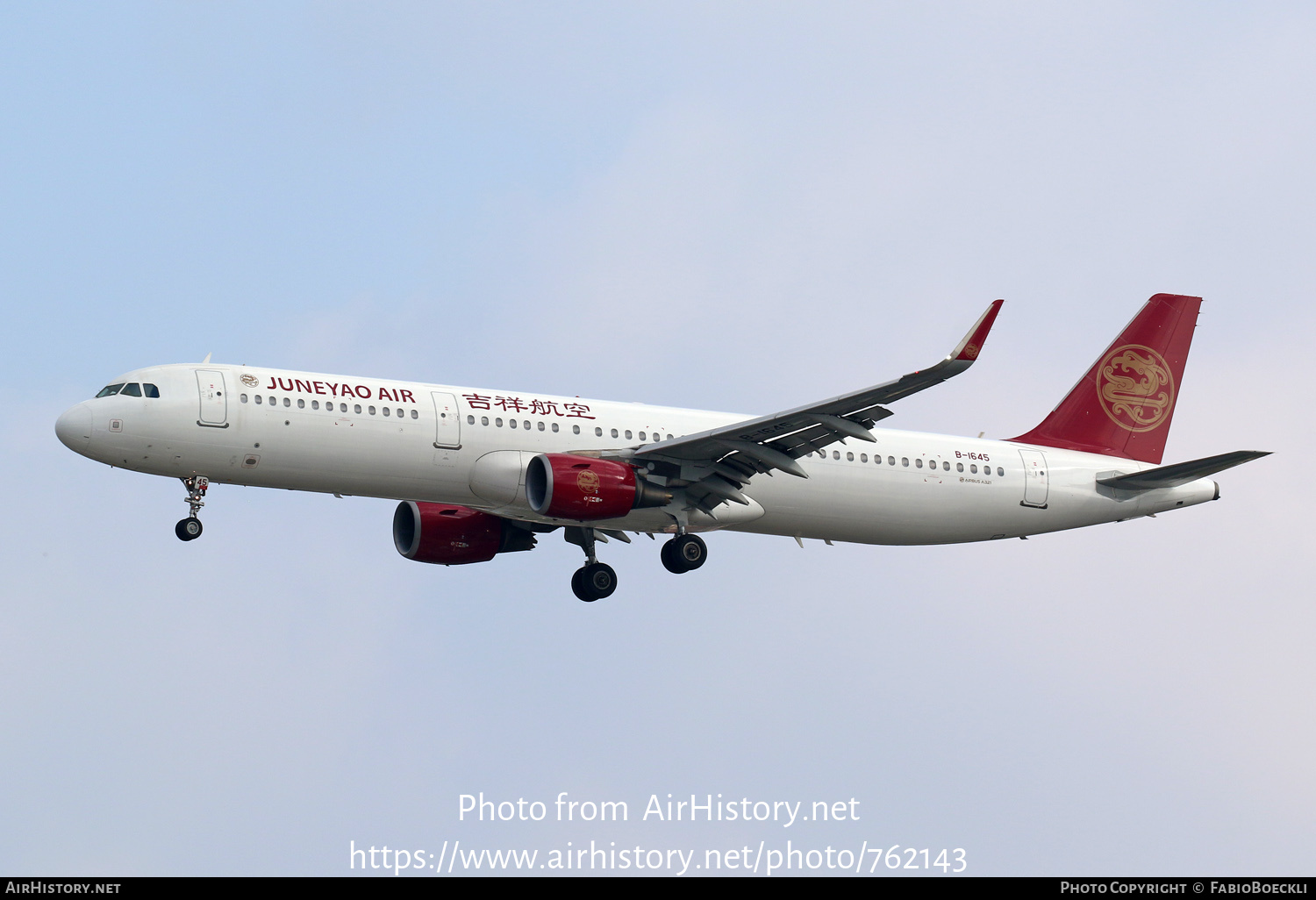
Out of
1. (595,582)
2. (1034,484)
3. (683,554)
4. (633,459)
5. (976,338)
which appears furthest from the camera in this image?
(1034,484)

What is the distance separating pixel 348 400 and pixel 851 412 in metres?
11.2

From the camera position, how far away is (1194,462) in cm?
4319

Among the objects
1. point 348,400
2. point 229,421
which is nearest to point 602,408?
point 348,400

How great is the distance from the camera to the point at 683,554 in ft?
138

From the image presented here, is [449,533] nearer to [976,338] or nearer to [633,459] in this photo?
[633,459]

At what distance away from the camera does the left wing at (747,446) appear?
3775cm

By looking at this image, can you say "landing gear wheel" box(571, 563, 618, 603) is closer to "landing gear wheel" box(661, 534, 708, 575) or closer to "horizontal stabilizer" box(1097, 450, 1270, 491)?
"landing gear wheel" box(661, 534, 708, 575)

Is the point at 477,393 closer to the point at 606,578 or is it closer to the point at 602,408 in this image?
the point at 602,408

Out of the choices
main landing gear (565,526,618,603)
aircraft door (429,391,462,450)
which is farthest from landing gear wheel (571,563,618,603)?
aircraft door (429,391,462,450)

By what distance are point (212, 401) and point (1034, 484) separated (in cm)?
2095

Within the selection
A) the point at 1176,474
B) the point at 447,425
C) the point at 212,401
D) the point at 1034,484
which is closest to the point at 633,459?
the point at 447,425

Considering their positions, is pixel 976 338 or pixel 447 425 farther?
pixel 447 425

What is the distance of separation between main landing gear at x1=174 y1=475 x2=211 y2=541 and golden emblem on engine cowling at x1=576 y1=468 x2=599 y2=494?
824 cm

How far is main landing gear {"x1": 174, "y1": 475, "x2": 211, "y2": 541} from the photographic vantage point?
1506 inches
